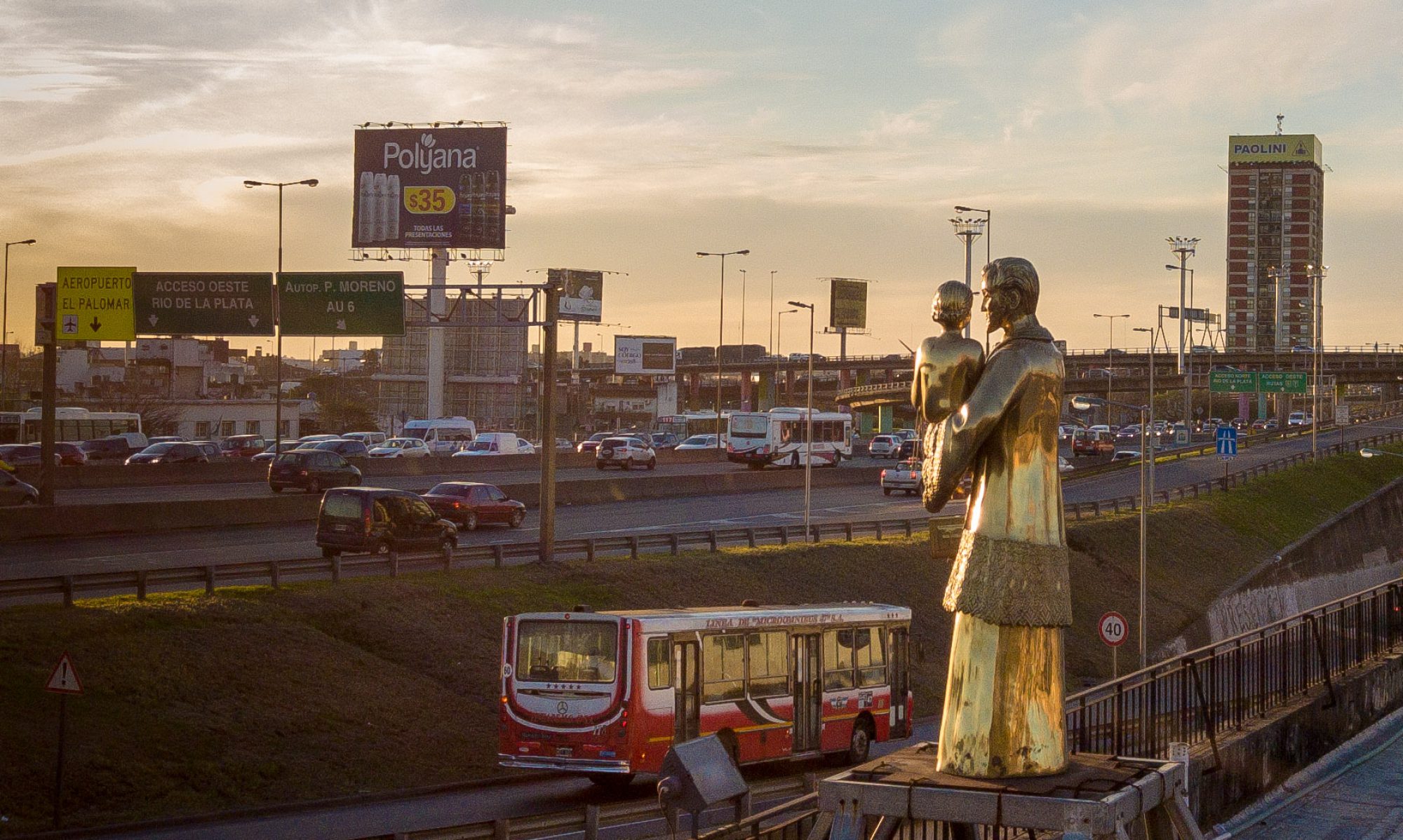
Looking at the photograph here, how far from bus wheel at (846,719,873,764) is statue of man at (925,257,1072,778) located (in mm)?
18910

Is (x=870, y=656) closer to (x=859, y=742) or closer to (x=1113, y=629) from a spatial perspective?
(x=859, y=742)

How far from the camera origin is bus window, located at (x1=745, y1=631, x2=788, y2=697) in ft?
78.5

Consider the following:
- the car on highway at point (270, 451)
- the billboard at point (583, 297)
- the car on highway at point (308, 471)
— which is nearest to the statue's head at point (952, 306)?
the car on highway at point (308, 471)

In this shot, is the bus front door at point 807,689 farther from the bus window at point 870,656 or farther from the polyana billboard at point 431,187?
the polyana billboard at point 431,187

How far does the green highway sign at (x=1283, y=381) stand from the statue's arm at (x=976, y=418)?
10358 cm

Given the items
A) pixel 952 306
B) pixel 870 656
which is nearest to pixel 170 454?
pixel 870 656

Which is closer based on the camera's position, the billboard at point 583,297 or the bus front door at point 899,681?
the bus front door at point 899,681

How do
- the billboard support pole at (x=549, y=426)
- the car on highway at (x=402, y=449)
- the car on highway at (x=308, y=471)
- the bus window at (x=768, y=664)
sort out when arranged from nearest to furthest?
the bus window at (x=768, y=664), the billboard support pole at (x=549, y=426), the car on highway at (x=308, y=471), the car on highway at (x=402, y=449)

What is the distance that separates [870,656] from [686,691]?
517 centimetres

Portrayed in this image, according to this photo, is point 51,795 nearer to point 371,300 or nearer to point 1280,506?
point 371,300

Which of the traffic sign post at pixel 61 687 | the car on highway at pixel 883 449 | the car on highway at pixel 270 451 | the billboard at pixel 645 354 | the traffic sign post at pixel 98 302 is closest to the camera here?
the traffic sign post at pixel 61 687

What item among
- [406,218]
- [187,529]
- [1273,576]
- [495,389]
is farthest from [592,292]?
[187,529]

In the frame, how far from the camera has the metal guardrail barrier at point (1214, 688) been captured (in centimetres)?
1227

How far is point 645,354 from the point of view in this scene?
157375mm
